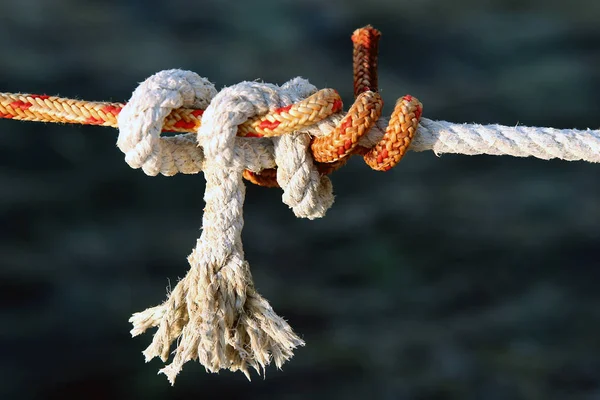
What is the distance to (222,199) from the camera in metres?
0.85

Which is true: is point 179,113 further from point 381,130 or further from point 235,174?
point 381,130

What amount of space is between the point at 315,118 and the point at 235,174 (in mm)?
123

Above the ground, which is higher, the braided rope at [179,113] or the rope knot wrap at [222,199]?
the braided rope at [179,113]

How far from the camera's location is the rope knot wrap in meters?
0.81

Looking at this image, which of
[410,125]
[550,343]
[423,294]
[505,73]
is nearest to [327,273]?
[423,294]

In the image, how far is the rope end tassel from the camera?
0.81 meters

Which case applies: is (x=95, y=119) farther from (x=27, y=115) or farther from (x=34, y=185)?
(x=34, y=185)

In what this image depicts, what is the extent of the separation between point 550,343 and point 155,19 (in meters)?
1.13

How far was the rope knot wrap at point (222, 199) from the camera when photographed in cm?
81

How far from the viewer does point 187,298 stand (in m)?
0.85

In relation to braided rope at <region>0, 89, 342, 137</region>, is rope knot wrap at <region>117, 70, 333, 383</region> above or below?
below

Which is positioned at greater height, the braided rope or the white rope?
the braided rope

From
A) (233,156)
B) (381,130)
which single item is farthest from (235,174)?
(381,130)

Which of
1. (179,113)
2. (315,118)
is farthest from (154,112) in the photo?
(315,118)
